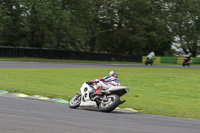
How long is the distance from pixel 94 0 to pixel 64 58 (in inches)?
321

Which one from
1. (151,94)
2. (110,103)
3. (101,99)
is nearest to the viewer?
(110,103)

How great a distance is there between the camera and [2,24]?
36844mm

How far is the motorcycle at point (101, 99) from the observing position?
9901mm

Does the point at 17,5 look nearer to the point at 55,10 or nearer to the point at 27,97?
the point at 55,10

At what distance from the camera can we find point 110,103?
1000 cm

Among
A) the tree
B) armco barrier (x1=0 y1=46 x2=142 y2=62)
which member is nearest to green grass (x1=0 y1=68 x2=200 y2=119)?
armco barrier (x1=0 y1=46 x2=142 y2=62)

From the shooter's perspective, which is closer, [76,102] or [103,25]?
[76,102]

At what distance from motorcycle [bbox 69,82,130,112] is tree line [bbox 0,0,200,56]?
1069 inches

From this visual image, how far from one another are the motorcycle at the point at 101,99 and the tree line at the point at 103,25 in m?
27.2

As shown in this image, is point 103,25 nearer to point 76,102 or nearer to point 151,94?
point 151,94

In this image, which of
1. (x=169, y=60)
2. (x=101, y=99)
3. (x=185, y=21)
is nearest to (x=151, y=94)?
(x=101, y=99)

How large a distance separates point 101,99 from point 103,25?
40.8 metres

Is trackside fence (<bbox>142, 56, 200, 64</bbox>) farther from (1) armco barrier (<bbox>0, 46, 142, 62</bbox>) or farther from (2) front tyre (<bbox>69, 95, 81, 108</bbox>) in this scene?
(2) front tyre (<bbox>69, 95, 81, 108</bbox>)

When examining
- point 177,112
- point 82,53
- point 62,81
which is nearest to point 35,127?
point 177,112
